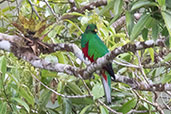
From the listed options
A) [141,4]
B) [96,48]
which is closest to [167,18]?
[141,4]

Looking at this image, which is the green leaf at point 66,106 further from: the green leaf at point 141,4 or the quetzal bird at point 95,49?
the green leaf at point 141,4

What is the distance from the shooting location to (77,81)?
2.14 meters

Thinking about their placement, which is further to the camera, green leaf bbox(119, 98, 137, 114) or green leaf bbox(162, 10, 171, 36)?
green leaf bbox(119, 98, 137, 114)

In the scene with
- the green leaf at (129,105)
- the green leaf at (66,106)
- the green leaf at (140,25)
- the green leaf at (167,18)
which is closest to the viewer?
the green leaf at (167,18)

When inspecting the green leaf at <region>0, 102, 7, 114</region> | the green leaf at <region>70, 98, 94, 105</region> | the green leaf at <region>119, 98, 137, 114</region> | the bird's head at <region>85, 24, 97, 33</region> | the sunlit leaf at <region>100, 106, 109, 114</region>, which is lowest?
the green leaf at <region>119, 98, 137, 114</region>

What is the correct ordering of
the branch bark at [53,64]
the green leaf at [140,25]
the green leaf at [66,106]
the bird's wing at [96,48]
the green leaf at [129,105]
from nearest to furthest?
the green leaf at [140,25]
the branch bark at [53,64]
the bird's wing at [96,48]
the green leaf at [129,105]
the green leaf at [66,106]

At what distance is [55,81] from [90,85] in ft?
0.86

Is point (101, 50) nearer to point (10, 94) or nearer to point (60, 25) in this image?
point (60, 25)

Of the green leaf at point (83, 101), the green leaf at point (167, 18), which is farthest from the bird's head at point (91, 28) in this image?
the green leaf at point (167, 18)

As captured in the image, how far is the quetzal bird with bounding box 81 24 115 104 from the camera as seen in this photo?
1.78 meters

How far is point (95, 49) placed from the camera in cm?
185

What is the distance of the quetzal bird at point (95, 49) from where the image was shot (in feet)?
5.84

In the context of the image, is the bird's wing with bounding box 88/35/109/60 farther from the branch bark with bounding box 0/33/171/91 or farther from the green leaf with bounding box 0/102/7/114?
the green leaf with bounding box 0/102/7/114

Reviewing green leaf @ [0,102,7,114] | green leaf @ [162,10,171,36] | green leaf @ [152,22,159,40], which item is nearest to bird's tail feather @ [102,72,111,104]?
green leaf @ [0,102,7,114]
